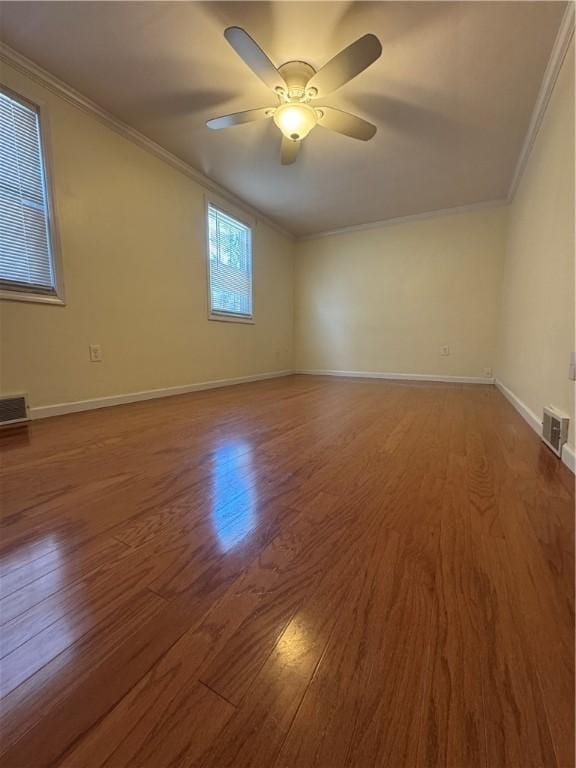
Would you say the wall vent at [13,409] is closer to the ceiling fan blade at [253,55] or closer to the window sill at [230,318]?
the window sill at [230,318]

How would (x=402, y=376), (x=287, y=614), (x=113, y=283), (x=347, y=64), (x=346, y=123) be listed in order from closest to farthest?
(x=287, y=614), (x=347, y=64), (x=346, y=123), (x=113, y=283), (x=402, y=376)

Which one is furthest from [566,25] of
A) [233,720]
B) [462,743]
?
[233,720]

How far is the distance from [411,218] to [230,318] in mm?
2710

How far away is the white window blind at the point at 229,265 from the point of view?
11.1ft

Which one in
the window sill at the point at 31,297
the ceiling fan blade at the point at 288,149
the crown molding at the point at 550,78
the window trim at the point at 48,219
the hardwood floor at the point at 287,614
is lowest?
the hardwood floor at the point at 287,614

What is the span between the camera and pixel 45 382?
6.78ft

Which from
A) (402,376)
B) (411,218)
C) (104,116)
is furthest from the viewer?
(402,376)

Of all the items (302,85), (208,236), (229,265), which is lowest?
Answer: (229,265)

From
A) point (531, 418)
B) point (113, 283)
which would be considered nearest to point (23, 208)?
point (113, 283)

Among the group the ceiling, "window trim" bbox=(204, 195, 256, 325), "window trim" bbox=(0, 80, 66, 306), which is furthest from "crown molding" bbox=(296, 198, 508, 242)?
"window trim" bbox=(0, 80, 66, 306)

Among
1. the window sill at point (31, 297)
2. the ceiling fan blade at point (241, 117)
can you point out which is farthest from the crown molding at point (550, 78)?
the window sill at point (31, 297)

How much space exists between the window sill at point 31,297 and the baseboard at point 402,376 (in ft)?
11.3

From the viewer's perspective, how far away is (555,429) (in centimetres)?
144

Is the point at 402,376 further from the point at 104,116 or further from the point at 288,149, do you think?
the point at 104,116
